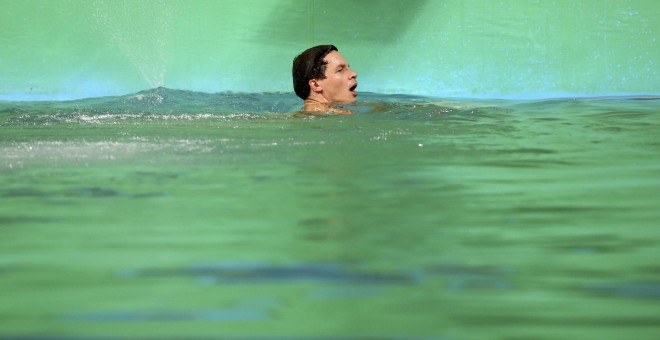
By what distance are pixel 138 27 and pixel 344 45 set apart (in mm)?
1682

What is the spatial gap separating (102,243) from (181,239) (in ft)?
0.50

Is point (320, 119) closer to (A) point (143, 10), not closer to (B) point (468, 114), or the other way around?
(B) point (468, 114)

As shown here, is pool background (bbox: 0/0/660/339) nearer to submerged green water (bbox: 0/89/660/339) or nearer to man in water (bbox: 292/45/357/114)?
submerged green water (bbox: 0/89/660/339)

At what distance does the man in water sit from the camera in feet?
20.7

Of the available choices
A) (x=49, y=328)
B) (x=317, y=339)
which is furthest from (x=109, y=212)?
(x=317, y=339)

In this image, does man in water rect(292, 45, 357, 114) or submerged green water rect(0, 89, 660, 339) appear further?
man in water rect(292, 45, 357, 114)

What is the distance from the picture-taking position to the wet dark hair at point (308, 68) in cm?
638

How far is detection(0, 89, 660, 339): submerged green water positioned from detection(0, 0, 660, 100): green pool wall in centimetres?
395

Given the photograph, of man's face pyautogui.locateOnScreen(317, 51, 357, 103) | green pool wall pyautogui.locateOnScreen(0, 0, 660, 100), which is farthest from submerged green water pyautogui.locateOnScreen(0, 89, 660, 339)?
green pool wall pyautogui.locateOnScreen(0, 0, 660, 100)

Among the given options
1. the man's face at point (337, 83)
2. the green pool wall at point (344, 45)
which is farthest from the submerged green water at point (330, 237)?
the green pool wall at point (344, 45)

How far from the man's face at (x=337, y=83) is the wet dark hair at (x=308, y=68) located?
4cm

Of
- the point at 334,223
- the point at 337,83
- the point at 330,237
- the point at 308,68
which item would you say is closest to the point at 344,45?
the point at 308,68

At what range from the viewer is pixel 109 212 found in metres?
2.30

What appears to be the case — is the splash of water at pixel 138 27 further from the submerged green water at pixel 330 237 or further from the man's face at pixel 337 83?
the submerged green water at pixel 330 237
